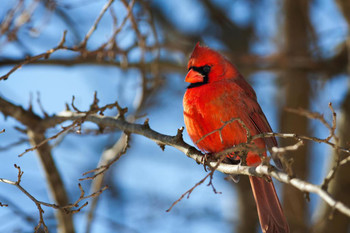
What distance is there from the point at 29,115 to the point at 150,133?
0.89m

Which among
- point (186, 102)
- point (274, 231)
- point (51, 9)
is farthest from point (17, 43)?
point (274, 231)

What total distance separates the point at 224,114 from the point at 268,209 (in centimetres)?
61

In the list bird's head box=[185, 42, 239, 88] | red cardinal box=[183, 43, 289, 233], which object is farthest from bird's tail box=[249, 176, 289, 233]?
bird's head box=[185, 42, 239, 88]

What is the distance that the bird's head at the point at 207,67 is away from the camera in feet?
9.30

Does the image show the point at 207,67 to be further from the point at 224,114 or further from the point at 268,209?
the point at 268,209

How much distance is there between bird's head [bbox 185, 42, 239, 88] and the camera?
2.84 meters

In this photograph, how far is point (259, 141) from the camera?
2764 millimetres

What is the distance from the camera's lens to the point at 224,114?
2574 mm

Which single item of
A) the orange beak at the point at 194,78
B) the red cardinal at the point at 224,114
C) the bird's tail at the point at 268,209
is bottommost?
the bird's tail at the point at 268,209

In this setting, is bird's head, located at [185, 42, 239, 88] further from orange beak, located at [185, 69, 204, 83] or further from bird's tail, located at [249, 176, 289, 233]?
bird's tail, located at [249, 176, 289, 233]

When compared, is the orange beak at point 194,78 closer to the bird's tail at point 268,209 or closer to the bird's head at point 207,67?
the bird's head at point 207,67

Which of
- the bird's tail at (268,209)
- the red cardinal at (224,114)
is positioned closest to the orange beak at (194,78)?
the red cardinal at (224,114)

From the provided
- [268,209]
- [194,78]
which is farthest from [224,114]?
[268,209]

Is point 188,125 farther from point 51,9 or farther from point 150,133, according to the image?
point 51,9
